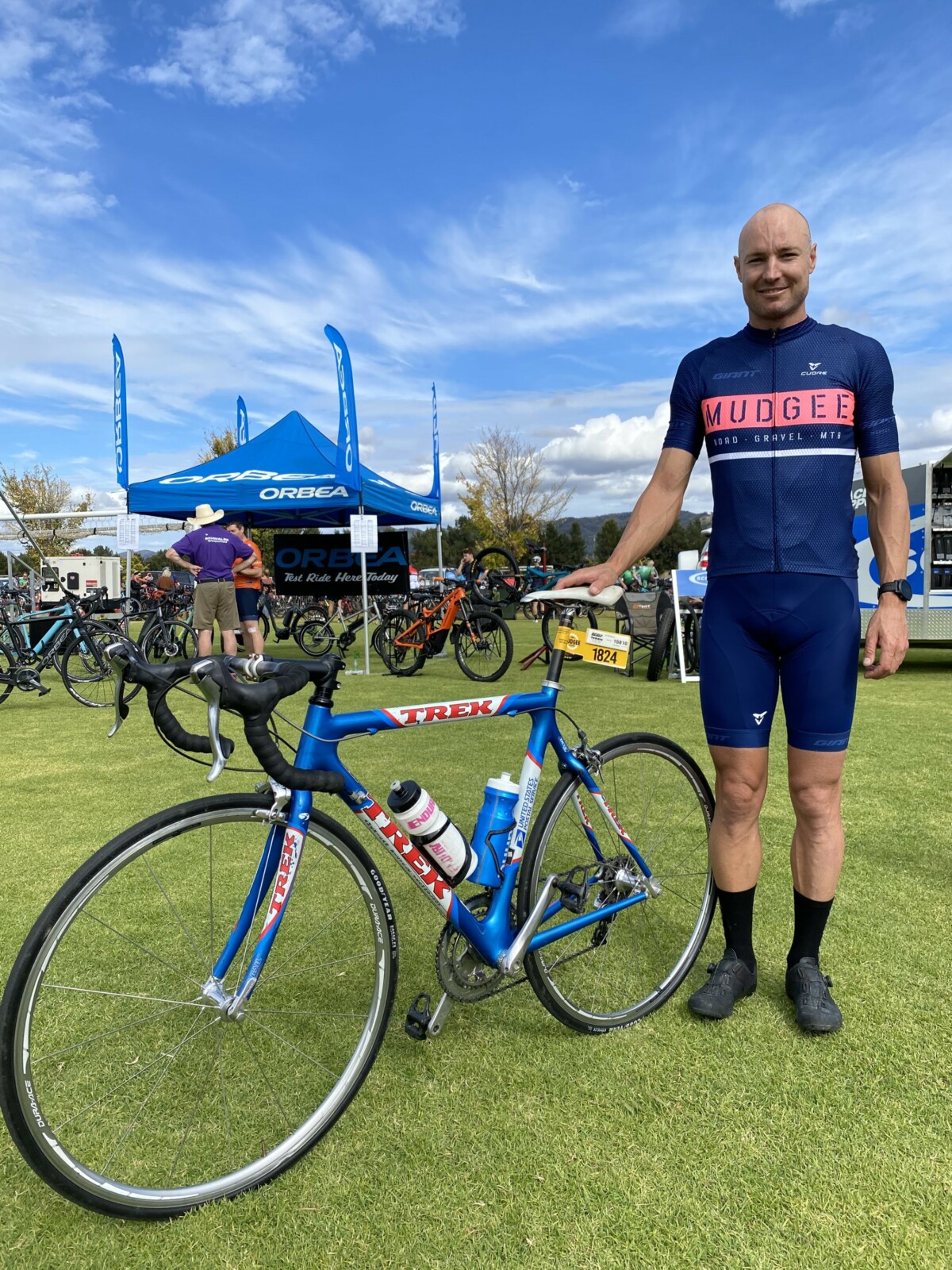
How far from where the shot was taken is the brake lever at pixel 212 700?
1.46 m

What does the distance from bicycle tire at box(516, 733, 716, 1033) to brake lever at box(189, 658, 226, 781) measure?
875 millimetres

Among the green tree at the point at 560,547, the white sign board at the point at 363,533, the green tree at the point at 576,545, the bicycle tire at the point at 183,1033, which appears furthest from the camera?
the green tree at the point at 576,545

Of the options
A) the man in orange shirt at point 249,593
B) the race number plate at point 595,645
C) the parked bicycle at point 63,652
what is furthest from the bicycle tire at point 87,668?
the race number plate at point 595,645

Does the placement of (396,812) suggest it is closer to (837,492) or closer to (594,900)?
(594,900)

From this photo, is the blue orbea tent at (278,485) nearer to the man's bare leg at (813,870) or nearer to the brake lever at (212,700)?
the man's bare leg at (813,870)

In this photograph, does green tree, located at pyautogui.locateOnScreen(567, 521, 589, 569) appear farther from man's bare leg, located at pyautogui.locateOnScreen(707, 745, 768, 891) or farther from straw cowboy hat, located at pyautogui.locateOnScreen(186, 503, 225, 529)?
man's bare leg, located at pyautogui.locateOnScreen(707, 745, 768, 891)

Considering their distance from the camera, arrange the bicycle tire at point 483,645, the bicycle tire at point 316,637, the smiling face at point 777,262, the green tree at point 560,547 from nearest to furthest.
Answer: the smiling face at point 777,262 → the bicycle tire at point 483,645 → the bicycle tire at point 316,637 → the green tree at point 560,547

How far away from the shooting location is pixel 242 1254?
59.2 inches

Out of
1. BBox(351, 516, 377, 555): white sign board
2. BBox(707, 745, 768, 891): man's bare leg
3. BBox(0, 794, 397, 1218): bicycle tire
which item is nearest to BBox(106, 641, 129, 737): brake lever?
BBox(0, 794, 397, 1218): bicycle tire

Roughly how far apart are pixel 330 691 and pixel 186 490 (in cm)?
943

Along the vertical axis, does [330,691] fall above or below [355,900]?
above

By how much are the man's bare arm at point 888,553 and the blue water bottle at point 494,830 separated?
1.00 meters

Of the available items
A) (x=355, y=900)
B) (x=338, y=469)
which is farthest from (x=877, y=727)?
(x=338, y=469)

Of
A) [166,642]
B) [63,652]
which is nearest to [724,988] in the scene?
[63,652]
